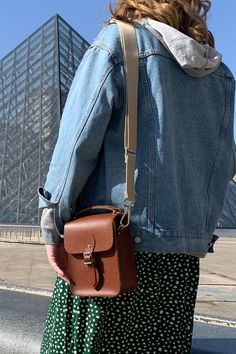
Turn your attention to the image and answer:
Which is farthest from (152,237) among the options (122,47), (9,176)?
(9,176)

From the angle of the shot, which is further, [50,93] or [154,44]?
[50,93]

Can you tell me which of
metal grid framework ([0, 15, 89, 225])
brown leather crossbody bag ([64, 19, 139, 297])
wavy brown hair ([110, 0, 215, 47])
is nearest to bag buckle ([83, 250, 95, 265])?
brown leather crossbody bag ([64, 19, 139, 297])

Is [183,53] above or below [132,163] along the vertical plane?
above

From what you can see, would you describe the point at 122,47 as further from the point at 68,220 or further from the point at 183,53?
the point at 68,220

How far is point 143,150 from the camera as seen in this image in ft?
4.94

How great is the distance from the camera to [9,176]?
44.9m

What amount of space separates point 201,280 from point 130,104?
23.8ft

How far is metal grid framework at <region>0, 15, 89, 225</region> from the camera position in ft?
141

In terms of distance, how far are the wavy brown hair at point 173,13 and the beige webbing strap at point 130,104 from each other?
11 cm

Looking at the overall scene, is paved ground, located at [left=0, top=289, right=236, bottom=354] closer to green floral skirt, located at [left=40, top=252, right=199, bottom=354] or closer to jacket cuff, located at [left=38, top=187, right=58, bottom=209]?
green floral skirt, located at [left=40, top=252, right=199, bottom=354]

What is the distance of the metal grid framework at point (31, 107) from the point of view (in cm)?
4294

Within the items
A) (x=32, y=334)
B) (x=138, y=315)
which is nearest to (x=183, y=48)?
(x=138, y=315)

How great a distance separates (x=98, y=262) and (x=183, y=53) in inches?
22.5

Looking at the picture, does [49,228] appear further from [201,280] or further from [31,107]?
[31,107]
